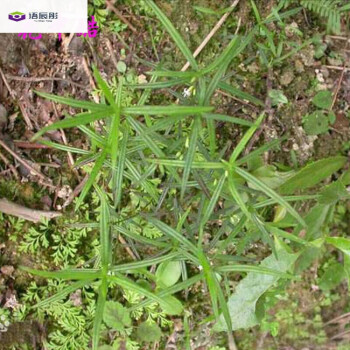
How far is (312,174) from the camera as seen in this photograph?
2152 millimetres

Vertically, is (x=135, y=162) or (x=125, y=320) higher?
(x=135, y=162)

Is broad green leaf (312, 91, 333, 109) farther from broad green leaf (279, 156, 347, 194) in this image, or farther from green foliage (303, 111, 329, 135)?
broad green leaf (279, 156, 347, 194)

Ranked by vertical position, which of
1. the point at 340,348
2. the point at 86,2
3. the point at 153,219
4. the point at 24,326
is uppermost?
the point at 86,2

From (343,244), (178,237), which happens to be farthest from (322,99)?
(178,237)

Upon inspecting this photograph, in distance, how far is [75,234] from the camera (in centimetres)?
228

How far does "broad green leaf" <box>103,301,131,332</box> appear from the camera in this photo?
90.5 inches

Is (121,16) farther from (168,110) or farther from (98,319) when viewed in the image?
(98,319)

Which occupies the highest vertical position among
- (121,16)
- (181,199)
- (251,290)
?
(121,16)

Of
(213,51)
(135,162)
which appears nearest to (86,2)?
(213,51)

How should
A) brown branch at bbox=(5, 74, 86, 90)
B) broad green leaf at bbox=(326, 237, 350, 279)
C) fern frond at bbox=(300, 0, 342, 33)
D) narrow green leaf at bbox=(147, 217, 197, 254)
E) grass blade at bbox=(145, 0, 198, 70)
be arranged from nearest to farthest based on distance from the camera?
grass blade at bbox=(145, 0, 198, 70), narrow green leaf at bbox=(147, 217, 197, 254), broad green leaf at bbox=(326, 237, 350, 279), fern frond at bbox=(300, 0, 342, 33), brown branch at bbox=(5, 74, 86, 90)

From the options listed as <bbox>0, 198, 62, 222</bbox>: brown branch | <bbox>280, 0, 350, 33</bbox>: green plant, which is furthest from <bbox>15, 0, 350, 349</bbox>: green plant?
<bbox>280, 0, 350, 33</bbox>: green plant

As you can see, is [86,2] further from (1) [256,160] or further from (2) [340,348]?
(2) [340,348]

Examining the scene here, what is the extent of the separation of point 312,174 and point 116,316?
3.68ft

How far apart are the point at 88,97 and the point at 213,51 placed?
0.62 meters
